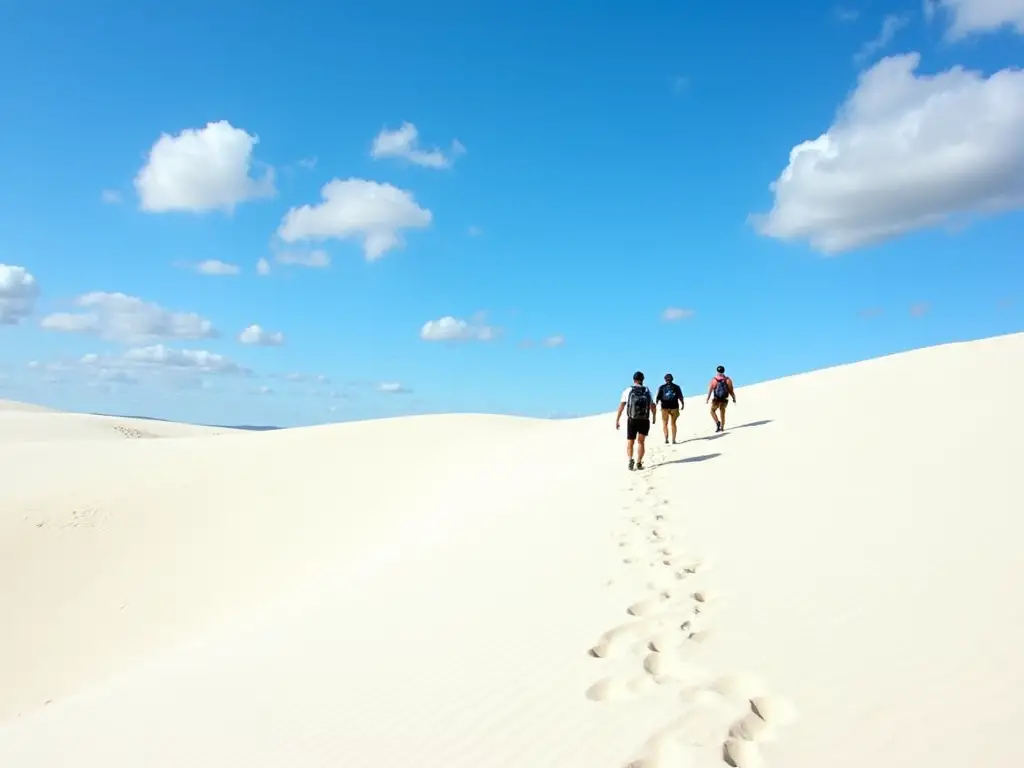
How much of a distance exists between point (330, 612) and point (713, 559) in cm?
407

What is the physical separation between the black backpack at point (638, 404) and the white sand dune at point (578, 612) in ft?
3.63

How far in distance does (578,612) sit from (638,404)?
627 cm

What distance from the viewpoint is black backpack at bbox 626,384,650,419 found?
35.6 ft

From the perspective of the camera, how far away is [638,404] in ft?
35.6

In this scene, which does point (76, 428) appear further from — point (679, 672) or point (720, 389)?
point (679, 672)

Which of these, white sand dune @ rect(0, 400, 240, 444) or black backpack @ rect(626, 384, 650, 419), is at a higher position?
white sand dune @ rect(0, 400, 240, 444)

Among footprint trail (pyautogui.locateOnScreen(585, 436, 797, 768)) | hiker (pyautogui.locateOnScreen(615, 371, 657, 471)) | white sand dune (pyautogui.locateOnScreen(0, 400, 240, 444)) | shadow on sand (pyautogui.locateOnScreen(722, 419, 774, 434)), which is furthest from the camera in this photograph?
white sand dune (pyautogui.locateOnScreen(0, 400, 240, 444))

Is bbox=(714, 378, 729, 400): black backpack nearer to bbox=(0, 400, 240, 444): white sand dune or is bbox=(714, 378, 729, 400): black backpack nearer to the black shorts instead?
the black shorts

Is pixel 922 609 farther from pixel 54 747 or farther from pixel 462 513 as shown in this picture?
pixel 462 513

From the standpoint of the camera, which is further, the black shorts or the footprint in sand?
the black shorts

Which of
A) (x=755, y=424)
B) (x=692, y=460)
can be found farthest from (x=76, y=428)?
(x=755, y=424)

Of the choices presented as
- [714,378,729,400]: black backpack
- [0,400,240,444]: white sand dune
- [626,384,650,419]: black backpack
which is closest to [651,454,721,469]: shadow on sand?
[626,384,650,419]: black backpack

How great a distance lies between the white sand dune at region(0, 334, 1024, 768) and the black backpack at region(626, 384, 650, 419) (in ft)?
3.63

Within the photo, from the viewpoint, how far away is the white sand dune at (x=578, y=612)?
10.4 feet
